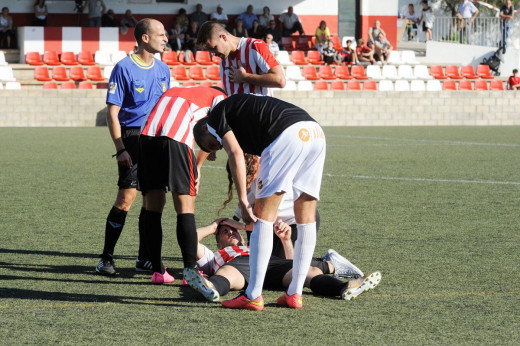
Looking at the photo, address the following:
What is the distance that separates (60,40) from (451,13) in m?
33.7

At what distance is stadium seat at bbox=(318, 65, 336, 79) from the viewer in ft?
95.3

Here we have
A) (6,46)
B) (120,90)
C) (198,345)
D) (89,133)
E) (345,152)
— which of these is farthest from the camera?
(6,46)

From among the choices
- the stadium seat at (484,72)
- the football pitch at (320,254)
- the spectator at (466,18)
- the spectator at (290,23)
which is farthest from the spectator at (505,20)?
the football pitch at (320,254)

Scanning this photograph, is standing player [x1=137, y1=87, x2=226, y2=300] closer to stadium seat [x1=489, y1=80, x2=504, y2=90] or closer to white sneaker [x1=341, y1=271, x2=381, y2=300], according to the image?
white sneaker [x1=341, y1=271, x2=381, y2=300]

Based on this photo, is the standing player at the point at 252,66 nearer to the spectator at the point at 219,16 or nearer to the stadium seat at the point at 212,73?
the stadium seat at the point at 212,73

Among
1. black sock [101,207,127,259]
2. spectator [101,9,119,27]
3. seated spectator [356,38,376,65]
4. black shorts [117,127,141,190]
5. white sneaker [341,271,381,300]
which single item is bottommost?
white sneaker [341,271,381,300]

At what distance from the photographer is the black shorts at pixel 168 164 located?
18.6 feet

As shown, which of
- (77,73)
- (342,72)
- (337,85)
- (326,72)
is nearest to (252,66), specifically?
(77,73)

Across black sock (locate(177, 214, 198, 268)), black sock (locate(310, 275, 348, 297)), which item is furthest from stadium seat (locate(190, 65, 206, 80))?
black sock (locate(310, 275, 348, 297))

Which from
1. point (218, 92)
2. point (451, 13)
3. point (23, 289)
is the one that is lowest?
point (23, 289)

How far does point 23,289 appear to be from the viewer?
5.74 m

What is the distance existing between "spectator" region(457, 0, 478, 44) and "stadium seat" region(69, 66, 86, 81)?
1436 centimetres

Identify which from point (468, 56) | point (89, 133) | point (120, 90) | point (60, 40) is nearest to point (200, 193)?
point (120, 90)

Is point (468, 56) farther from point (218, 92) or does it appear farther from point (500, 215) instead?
point (218, 92)
